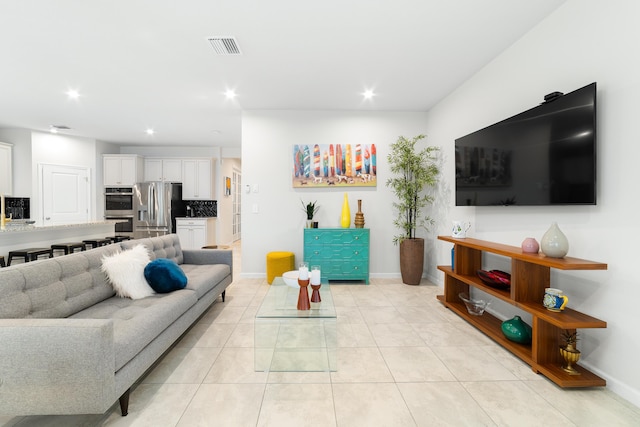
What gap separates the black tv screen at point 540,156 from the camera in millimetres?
1880

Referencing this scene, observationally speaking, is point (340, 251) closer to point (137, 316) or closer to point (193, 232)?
point (137, 316)

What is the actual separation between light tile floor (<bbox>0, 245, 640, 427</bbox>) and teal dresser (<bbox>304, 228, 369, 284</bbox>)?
4.90ft

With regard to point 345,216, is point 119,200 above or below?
above

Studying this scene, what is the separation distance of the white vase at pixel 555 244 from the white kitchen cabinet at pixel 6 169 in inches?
326

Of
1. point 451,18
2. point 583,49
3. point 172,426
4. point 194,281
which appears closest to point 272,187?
point 194,281

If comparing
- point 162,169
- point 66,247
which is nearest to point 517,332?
point 66,247

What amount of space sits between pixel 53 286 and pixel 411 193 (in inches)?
155

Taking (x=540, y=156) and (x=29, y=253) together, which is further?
(x=29, y=253)

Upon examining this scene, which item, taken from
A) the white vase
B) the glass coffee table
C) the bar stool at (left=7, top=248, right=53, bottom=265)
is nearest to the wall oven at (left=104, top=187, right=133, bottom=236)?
the bar stool at (left=7, top=248, right=53, bottom=265)

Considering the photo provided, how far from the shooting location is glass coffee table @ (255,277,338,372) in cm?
206

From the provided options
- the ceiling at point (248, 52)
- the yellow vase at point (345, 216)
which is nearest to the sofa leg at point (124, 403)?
the ceiling at point (248, 52)

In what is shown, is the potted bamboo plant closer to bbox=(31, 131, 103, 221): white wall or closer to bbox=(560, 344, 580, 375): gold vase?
bbox=(560, 344, 580, 375): gold vase

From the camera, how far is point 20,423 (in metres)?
1.51

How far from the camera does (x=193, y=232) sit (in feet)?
22.6
